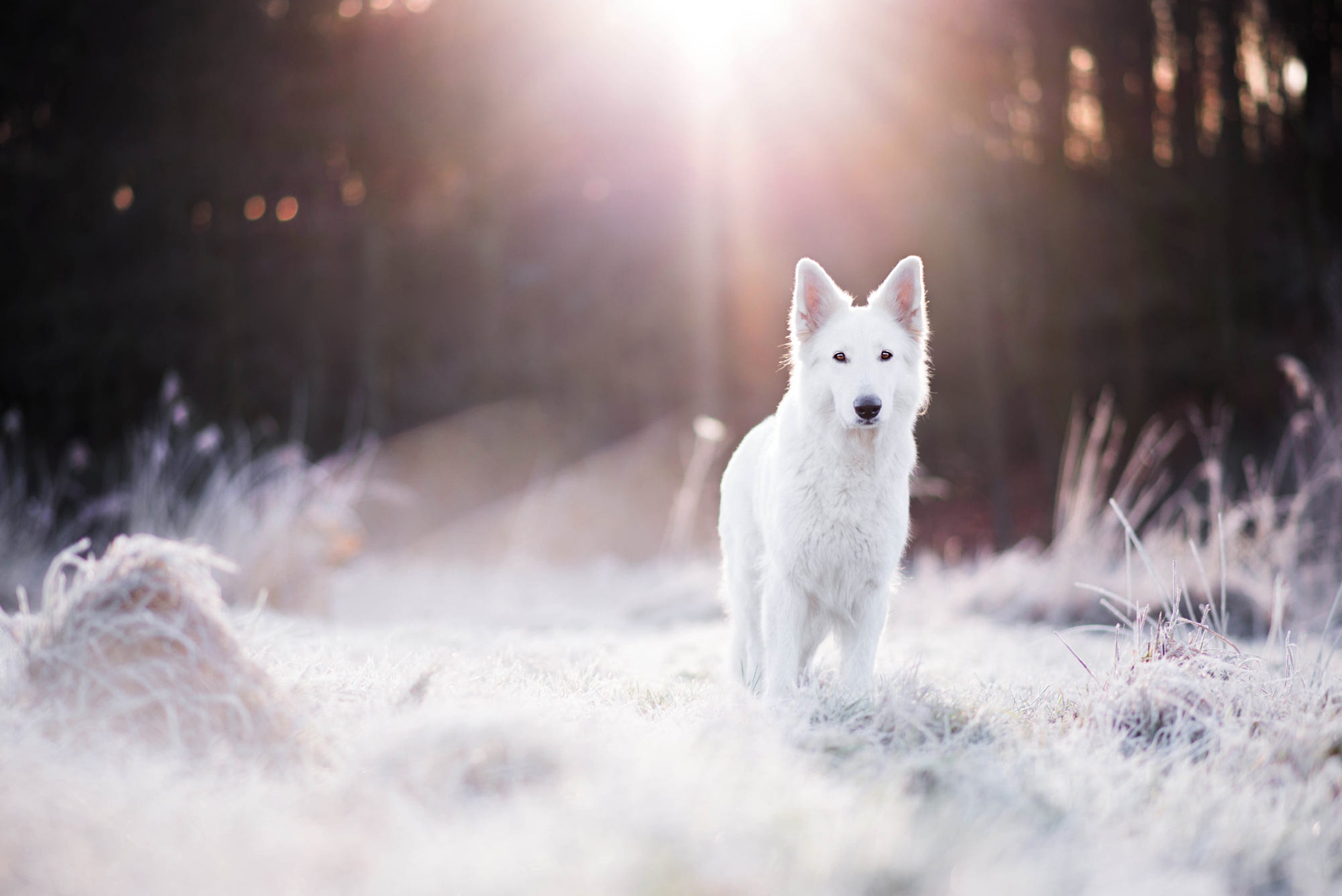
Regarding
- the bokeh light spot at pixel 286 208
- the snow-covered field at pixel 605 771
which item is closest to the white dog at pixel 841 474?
the snow-covered field at pixel 605 771

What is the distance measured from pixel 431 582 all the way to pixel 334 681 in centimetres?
533

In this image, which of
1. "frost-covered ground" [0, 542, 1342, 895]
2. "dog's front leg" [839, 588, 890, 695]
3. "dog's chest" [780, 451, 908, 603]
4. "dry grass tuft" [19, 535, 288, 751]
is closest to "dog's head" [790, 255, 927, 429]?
"dog's chest" [780, 451, 908, 603]

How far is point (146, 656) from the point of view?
200cm

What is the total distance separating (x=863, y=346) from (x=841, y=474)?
46 centimetres

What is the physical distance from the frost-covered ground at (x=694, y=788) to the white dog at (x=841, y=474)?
287 mm

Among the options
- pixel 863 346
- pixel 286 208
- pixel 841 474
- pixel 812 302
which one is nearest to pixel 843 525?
pixel 841 474

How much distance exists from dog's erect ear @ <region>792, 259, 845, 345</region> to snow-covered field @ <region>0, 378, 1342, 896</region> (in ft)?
4.35

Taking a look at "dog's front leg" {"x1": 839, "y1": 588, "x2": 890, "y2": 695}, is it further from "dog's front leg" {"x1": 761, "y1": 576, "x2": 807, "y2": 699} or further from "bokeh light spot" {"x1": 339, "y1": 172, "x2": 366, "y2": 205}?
"bokeh light spot" {"x1": 339, "y1": 172, "x2": 366, "y2": 205}

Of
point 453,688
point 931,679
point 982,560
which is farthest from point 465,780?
point 982,560

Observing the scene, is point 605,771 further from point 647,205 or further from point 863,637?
point 647,205

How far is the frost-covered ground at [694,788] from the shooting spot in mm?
1428

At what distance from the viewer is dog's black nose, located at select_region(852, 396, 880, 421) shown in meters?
2.79

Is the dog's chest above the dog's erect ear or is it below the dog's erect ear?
below

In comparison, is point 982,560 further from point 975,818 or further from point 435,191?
point 435,191
